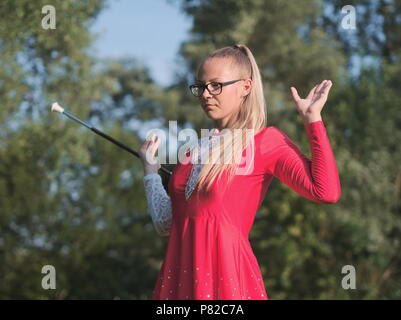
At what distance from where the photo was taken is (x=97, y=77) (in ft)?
24.3

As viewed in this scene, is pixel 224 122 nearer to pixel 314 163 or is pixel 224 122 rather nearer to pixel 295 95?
pixel 295 95

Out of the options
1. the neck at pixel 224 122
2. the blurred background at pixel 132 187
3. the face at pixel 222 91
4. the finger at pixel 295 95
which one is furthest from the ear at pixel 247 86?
the blurred background at pixel 132 187

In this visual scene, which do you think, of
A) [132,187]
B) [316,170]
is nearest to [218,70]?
[316,170]

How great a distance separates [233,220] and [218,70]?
0.61 meters

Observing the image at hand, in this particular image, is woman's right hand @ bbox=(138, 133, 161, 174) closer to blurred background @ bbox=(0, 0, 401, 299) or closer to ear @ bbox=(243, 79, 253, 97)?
ear @ bbox=(243, 79, 253, 97)

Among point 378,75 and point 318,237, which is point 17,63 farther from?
point 378,75

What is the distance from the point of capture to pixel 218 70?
2.32m

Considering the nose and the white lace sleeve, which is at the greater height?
the nose

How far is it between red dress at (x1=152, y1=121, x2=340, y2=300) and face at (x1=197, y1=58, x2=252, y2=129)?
19 cm

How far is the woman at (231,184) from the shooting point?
2.10 m

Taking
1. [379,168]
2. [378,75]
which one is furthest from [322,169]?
[378,75]

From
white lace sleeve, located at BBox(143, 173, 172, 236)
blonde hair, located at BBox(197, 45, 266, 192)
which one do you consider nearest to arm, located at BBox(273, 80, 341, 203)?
blonde hair, located at BBox(197, 45, 266, 192)

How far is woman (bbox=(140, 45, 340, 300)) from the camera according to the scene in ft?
6.90

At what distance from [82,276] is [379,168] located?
548 cm
